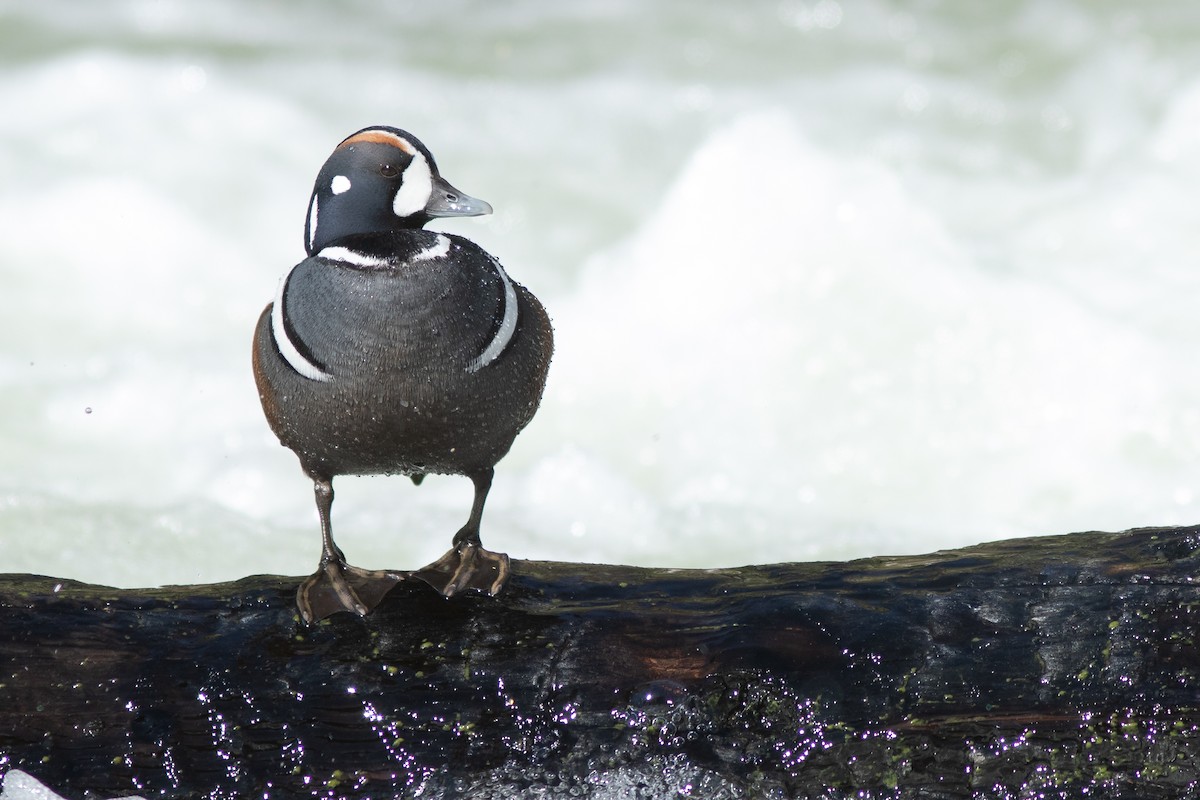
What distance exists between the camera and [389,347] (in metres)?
2.96

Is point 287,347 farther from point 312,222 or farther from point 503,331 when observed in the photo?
point 503,331

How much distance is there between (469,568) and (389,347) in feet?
1.81

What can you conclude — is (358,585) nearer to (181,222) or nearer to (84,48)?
(181,222)

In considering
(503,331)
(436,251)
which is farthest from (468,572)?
(436,251)

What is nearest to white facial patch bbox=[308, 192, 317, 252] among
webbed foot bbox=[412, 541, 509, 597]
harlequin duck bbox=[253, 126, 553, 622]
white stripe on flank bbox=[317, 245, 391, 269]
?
harlequin duck bbox=[253, 126, 553, 622]

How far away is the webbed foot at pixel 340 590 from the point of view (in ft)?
9.69

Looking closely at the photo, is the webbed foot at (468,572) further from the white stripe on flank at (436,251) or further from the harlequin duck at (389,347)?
the white stripe on flank at (436,251)

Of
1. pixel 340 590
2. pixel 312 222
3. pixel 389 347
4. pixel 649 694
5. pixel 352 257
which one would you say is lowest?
pixel 649 694

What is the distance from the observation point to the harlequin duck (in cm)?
297

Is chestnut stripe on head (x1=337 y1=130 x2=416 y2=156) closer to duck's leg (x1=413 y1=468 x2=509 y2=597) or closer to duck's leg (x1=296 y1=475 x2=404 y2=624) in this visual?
duck's leg (x1=413 y1=468 x2=509 y2=597)

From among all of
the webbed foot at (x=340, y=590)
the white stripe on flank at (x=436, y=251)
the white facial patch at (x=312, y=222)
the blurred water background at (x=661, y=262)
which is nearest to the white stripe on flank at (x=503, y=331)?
the white stripe on flank at (x=436, y=251)

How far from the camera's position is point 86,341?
7117mm

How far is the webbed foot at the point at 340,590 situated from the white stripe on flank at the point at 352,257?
0.68 metres

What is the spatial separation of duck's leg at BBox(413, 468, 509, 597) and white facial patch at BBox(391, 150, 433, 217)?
0.64 metres
